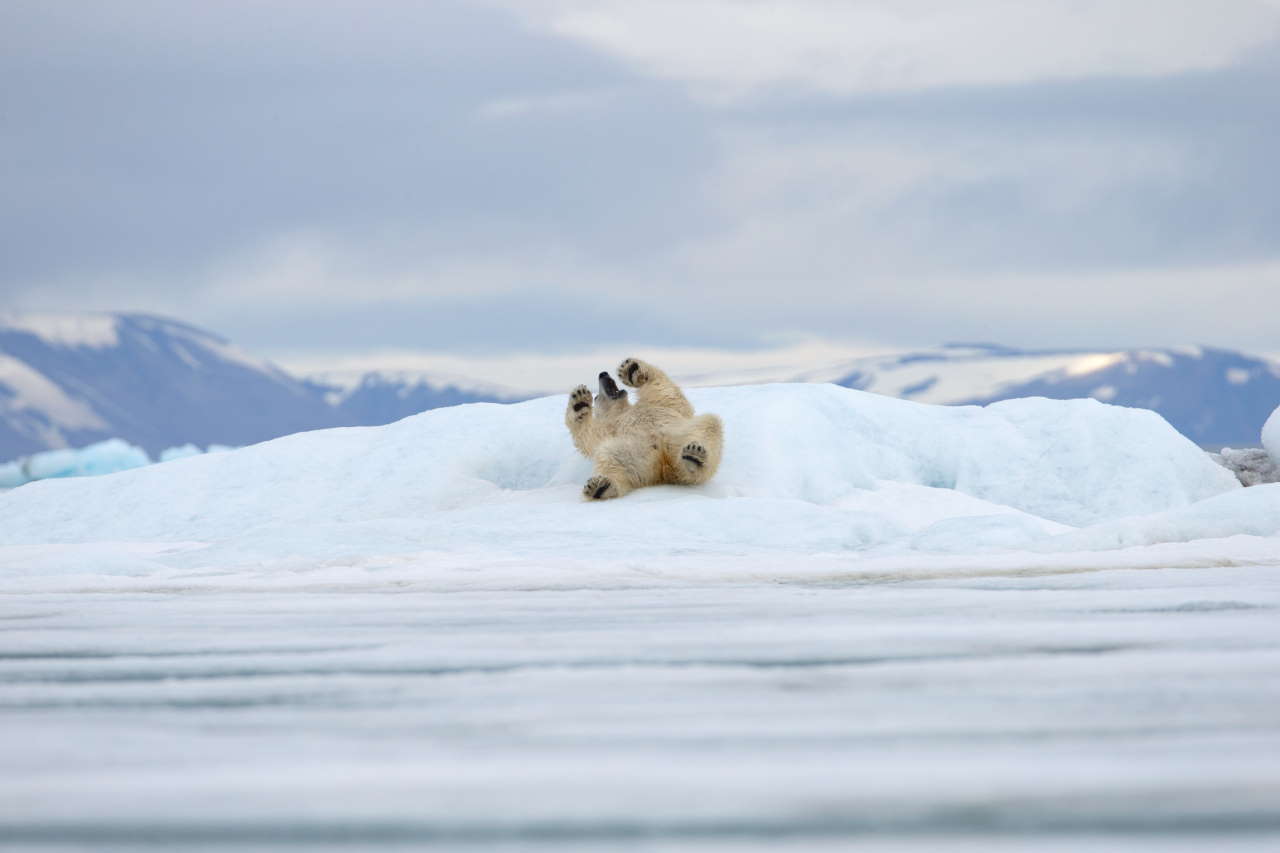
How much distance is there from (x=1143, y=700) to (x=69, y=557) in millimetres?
4573

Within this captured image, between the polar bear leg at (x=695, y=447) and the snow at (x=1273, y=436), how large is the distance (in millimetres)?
4246

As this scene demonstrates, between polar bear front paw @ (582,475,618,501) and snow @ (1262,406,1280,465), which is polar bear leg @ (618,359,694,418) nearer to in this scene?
polar bear front paw @ (582,475,618,501)

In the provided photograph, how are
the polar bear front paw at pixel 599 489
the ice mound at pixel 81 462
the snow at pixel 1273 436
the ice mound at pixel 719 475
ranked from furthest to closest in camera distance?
the ice mound at pixel 81 462
the snow at pixel 1273 436
the ice mound at pixel 719 475
the polar bear front paw at pixel 599 489

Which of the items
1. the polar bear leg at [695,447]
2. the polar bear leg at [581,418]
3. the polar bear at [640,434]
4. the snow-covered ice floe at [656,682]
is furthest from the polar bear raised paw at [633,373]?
the snow-covered ice floe at [656,682]

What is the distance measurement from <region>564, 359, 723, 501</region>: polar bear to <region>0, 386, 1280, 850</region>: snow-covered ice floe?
44 centimetres

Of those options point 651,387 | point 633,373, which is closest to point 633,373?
point 633,373

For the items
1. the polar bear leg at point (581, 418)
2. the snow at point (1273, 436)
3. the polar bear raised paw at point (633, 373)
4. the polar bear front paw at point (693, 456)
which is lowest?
the snow at point (1273, 436)

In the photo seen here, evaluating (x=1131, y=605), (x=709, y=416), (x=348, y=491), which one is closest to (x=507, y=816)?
(x=1131, y=605)

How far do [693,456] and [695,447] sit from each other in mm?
52

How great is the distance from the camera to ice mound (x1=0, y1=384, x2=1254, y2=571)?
7008mm

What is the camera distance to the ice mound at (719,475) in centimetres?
701

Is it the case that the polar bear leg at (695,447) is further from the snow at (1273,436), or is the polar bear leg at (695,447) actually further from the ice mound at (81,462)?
the ice mound at (81,462)

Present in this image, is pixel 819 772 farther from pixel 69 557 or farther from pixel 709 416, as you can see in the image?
pixel 709 416

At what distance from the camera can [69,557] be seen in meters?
5.31
